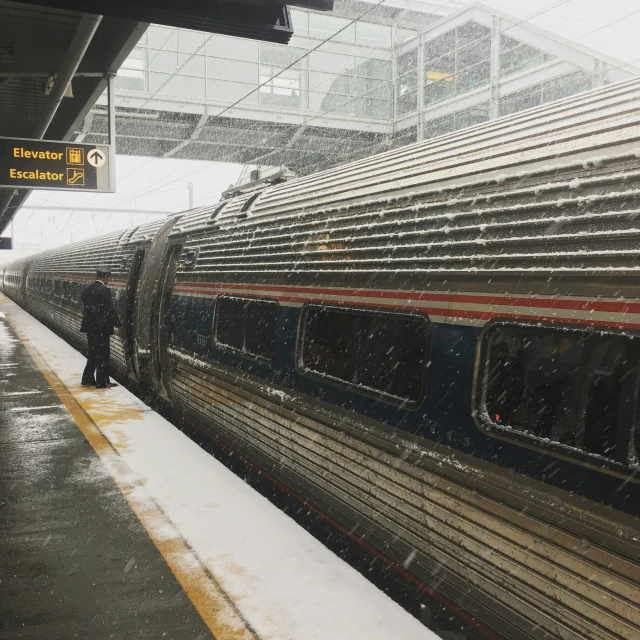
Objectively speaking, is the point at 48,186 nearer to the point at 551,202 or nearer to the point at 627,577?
the point at 551,202

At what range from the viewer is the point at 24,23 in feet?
23.8

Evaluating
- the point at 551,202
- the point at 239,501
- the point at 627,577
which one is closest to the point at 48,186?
the point at 239,501

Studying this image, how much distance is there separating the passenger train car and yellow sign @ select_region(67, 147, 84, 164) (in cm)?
532

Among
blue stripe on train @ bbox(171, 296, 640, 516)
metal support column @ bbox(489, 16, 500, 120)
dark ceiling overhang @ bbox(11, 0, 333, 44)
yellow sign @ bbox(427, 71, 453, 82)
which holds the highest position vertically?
yellow sign @ bbox(427, 71, 453, 82)

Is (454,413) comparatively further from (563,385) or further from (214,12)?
(214,12)

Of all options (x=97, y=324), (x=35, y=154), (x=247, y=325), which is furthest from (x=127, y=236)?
(x=247, y=325)

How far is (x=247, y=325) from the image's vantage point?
5.86 meters

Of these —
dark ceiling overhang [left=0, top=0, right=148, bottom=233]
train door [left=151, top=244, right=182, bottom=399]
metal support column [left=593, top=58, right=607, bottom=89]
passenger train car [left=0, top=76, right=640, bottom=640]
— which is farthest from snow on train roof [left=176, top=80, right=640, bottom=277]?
metal support column [left=593, top=58, right=607, bottom=89]

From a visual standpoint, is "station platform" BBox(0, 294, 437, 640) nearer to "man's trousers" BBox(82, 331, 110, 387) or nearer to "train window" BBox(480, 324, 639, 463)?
"train window" BBox(480, 324, 639, 463)

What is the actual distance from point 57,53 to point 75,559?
6.39 meters

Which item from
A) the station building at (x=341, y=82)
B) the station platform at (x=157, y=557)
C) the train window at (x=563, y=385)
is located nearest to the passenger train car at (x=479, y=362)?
the train window at (x=563, y=385)

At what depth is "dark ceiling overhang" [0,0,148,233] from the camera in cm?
689

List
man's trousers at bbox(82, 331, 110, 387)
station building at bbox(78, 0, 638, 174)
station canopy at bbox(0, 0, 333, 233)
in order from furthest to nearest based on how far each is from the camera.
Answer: station building at bbox(78, 0, 638, 174)
man's trousers at bbox(82, 331, 110, 387)
station canopy at bbox(0, 0, 333, 233)

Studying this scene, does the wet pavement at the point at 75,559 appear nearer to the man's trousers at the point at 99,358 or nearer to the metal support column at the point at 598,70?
the man's trousers at the point at 99,358
